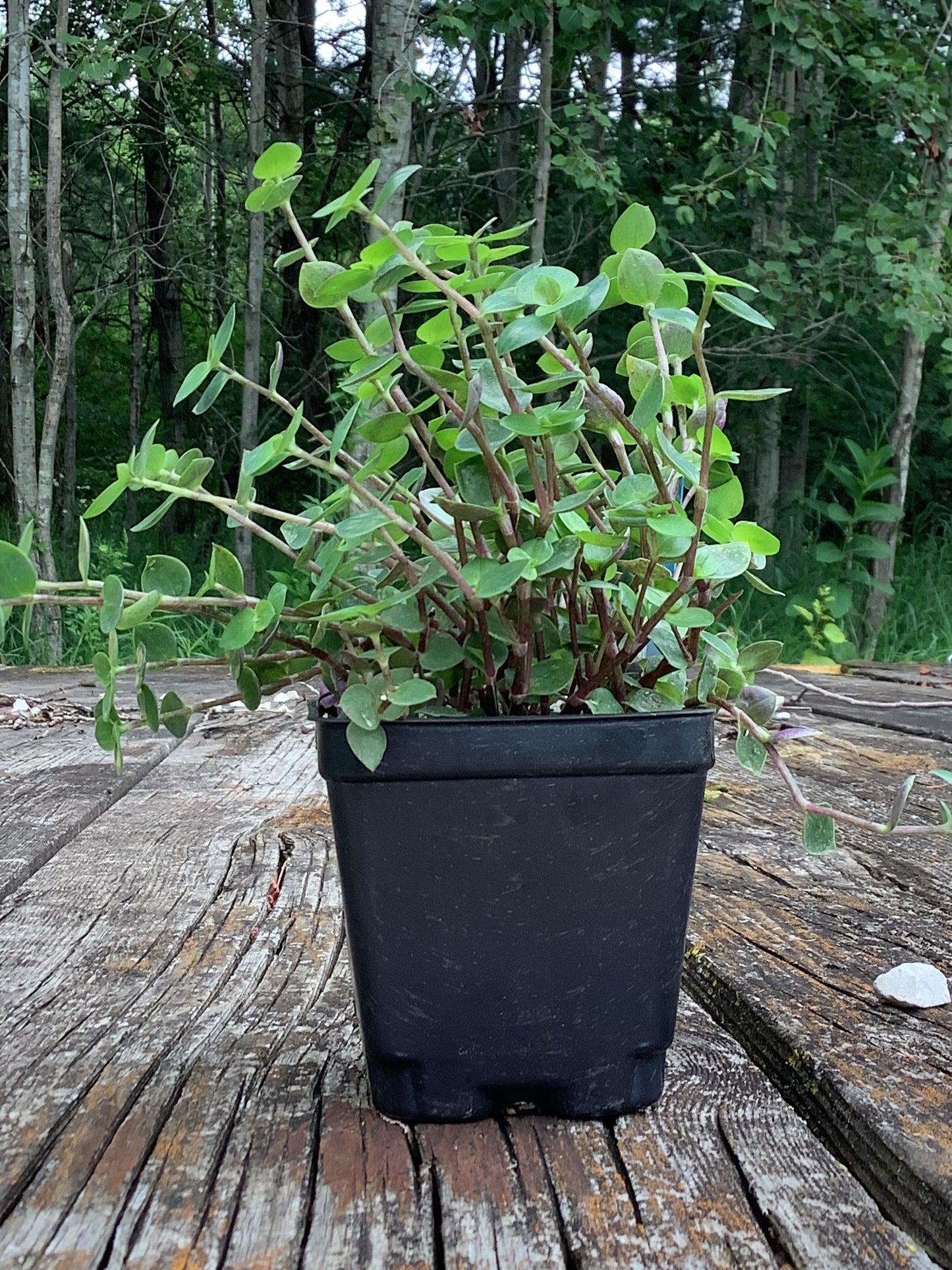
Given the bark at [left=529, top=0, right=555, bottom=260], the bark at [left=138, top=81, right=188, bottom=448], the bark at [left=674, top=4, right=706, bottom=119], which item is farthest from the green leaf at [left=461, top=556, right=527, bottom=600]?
the bark at [left=138, top=81, right=188, bottom=448]

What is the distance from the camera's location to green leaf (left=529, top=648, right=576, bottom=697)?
0.64 m

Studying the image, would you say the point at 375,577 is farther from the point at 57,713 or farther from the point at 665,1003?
the point at 57,713

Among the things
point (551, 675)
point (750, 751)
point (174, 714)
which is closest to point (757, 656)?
point (750, 751)

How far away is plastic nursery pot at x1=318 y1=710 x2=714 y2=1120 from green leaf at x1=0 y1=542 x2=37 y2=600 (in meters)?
0.17

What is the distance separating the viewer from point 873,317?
548 centimetres

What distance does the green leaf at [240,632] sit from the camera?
0.61 metres

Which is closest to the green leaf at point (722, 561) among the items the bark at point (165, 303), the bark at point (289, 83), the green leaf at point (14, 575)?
the green leaf at point (14, 575)

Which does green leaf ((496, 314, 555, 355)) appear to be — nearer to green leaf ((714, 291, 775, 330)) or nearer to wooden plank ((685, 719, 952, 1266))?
green leaf ((714, 291, 775, 330))

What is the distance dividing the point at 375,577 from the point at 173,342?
7.08 meters

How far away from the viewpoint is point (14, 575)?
1.98 feet

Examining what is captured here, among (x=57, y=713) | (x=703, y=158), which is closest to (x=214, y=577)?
(x=57, y=713)

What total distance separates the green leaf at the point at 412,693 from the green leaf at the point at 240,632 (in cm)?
8

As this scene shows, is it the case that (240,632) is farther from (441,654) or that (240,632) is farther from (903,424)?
(903,424)

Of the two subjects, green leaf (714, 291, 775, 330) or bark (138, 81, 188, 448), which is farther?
bark (138, 81, 188, 448)
